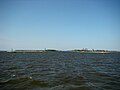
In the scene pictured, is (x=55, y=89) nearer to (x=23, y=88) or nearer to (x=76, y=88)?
(x=76, y=88)

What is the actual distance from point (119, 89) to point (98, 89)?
6.20 feet

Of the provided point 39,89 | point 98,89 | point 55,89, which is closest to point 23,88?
Result: point 39,89

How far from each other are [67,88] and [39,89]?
2533 mm

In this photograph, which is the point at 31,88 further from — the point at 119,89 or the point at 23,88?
the point at 119,89

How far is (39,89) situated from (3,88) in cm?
324

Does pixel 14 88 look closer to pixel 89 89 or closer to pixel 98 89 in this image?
pixel 89 89

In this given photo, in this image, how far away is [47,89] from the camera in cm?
985

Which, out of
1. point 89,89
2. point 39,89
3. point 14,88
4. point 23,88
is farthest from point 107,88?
point 14,88

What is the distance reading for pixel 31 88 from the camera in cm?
1021

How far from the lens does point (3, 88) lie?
391 inches

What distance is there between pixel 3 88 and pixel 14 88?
93 cm

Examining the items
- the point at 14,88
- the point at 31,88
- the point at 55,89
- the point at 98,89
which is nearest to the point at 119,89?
the point at 98,89

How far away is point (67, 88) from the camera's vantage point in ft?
33.4

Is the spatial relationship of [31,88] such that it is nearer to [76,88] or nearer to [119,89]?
[76,88]
